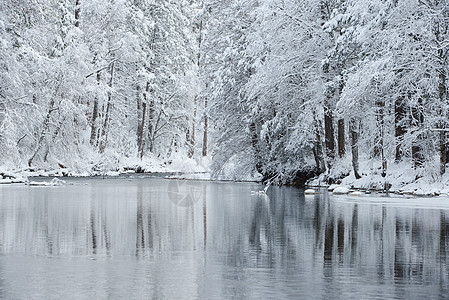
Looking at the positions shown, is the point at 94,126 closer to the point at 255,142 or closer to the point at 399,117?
the point at 255,142

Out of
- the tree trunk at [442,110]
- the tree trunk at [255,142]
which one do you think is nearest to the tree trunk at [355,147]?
the tree trunk at [442,110]

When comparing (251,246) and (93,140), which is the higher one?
(93,140)

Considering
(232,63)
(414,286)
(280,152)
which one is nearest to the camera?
(414,286)

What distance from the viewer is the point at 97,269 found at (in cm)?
814

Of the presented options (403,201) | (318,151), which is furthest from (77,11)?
(403,201)

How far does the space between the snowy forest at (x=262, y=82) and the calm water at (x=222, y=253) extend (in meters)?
7.95

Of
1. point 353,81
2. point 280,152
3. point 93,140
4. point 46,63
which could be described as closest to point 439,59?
point 353,81

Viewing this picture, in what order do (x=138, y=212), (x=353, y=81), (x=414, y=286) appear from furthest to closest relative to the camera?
(x=353, y=81)
(x=138, y=212)
(x=414, y=286)

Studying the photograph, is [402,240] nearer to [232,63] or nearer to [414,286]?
[414,286]

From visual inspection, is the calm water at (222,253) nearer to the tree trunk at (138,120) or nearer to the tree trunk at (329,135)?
the tree trunk at (329,135)

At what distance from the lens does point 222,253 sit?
9.67 metres

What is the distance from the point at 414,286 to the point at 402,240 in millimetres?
4126

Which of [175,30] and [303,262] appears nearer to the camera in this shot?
[303,262]

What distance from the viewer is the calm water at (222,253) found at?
23.0 feet
